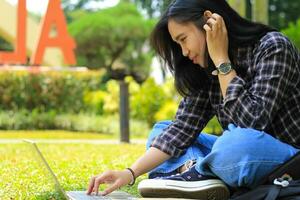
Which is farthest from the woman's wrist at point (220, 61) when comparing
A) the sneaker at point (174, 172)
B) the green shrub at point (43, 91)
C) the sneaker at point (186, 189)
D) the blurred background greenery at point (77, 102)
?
the green shrub at point (43, 91)

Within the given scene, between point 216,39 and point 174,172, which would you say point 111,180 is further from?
point 216,39

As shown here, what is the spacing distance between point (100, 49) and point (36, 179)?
23424mm

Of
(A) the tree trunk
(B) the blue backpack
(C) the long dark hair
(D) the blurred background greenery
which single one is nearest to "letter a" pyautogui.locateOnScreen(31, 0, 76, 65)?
(D) the blurred background greenery

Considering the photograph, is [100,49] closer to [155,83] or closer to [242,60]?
[155,83]

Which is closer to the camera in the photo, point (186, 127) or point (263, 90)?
point (263, 90)

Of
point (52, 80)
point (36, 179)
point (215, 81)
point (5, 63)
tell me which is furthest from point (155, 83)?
point (215, 81)

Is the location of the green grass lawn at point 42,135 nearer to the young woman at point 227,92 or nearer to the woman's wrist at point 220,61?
the young woman at point 227,92

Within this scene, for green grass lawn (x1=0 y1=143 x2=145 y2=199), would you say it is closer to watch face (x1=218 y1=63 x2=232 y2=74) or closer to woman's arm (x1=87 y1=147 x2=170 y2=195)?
woman's arm (x1=87 y1=147 x2=170 y2=195)

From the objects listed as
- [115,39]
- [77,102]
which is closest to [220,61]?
[77,102]

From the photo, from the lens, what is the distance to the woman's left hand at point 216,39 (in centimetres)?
279

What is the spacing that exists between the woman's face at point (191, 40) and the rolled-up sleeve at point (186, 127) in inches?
13.6

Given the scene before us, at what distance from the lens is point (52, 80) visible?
1416cm

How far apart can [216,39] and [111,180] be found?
741 millimetres

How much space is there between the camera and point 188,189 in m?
2.68
